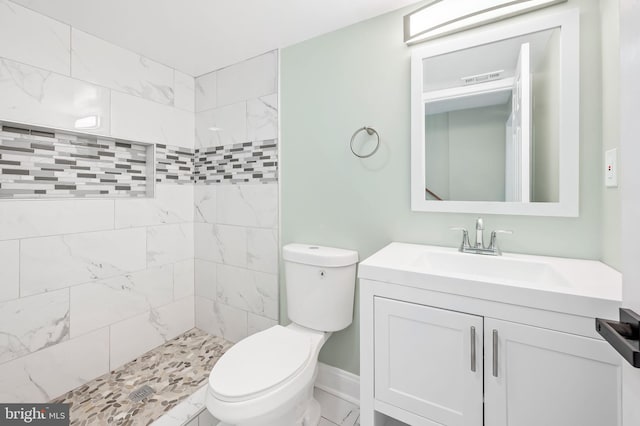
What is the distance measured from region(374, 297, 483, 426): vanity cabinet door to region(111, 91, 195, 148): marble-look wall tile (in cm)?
194

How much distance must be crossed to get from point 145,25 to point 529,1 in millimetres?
1978

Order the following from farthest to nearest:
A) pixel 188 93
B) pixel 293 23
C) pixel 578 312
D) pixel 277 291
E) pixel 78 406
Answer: pixel 188 93 → pixel 277 291 → pixel 293 23 → pixel 78 406 → pixel 578 312

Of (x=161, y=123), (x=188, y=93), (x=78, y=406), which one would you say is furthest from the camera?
(x=188, y=93)

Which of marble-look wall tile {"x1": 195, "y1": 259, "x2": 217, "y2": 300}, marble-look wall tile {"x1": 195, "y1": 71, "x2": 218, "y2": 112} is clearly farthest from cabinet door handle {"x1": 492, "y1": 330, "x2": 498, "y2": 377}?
marble-look wall tile {"x1": 195, "y1": 71, "x2": 218, "y2": 112}

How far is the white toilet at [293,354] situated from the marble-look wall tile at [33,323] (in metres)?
1.10

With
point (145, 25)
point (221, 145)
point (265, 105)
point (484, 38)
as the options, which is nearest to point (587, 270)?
point (484, 38)

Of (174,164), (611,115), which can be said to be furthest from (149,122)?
(611,115)

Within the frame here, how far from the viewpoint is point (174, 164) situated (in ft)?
7.35

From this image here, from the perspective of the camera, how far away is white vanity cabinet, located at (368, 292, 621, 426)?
83 centimetres

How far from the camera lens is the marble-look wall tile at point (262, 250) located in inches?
77.7

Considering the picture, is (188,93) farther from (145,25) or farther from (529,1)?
(529,1)

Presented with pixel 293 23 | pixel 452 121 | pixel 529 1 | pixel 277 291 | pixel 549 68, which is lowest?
pixel 277 291

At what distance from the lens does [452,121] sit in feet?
4.65

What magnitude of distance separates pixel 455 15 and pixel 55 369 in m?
2.80
